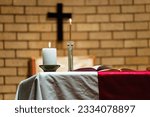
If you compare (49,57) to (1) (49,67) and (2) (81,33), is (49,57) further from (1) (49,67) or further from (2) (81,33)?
(2) (81,33)

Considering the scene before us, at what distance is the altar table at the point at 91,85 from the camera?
1705mm

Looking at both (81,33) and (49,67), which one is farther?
(81,33)

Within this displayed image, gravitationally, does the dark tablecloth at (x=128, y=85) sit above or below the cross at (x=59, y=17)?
below

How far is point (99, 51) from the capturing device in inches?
148

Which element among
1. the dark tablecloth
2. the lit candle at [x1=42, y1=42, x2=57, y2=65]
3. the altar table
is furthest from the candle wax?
the dark tablecloth

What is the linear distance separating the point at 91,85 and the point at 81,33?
6.78ft

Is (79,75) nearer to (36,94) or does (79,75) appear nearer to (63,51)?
(36,94)

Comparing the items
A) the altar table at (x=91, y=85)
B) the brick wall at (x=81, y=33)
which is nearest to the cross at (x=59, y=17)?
the brick wall at (x=81, y=33)

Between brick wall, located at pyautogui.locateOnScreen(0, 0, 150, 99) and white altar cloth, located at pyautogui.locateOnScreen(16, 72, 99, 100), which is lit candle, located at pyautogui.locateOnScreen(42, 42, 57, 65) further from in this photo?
brick wall, located at pyautogui.locateOnScreen(0, 0, 150, 99)

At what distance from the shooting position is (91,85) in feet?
5.70

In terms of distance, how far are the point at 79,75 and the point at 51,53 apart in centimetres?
26

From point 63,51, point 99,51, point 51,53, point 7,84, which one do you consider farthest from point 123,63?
point 51,53

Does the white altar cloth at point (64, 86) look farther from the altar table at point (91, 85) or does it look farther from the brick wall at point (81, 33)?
the brick wall at point (81, 33)

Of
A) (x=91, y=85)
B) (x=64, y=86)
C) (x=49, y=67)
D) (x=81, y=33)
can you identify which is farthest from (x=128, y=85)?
(x=81, y=33)
